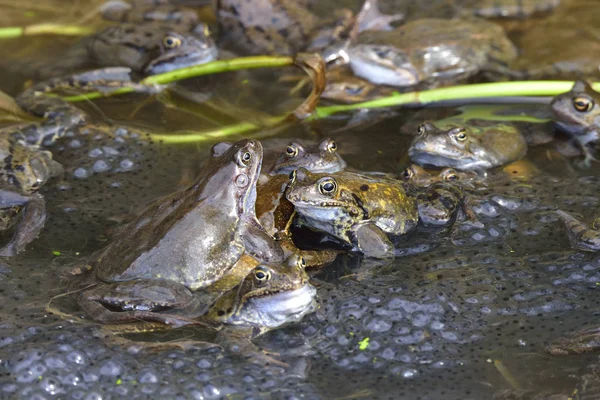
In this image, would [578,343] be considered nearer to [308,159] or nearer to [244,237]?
[244,237]

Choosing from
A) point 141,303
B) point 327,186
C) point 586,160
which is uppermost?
point 327,186

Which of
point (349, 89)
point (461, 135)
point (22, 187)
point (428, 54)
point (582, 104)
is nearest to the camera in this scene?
point (22, 187)

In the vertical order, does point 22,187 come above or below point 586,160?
above

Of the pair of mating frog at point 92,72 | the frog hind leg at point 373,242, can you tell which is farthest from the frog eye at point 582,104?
the pair of mating frog at point 92,72

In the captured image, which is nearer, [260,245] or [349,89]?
[260,245]

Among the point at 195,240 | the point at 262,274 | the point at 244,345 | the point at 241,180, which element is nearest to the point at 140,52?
the point at 241,180

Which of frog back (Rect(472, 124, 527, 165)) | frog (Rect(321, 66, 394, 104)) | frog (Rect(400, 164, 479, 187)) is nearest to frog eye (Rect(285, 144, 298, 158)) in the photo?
frog (Rect(400, 164, 479, 187))

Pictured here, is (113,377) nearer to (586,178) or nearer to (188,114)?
(188,114)
